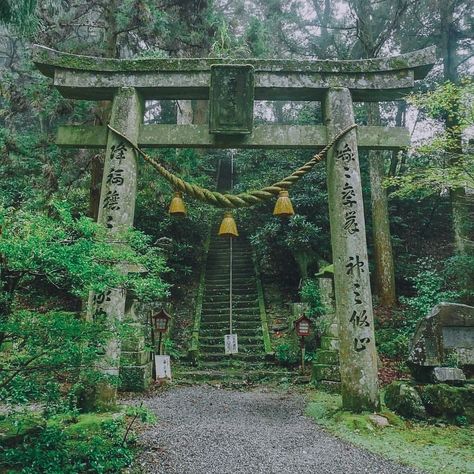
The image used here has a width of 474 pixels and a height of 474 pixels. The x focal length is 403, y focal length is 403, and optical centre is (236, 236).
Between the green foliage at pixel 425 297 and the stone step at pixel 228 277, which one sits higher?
the stone step at pixel 228 277

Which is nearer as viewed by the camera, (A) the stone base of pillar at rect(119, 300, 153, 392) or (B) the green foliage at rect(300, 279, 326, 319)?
(A) the stone base of pillar at rect(119, 300, 153, 392)

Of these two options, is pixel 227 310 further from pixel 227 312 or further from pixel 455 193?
pixel 455 193

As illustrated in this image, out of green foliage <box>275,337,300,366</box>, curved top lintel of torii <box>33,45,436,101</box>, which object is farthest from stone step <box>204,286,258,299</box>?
curved top lintel of torii <box>33,45,436,101</box>

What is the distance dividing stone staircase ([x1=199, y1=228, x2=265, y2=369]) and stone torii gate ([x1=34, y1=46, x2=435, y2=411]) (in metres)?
4.60

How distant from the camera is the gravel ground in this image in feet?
11.7

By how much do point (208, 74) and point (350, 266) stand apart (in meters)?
3.08

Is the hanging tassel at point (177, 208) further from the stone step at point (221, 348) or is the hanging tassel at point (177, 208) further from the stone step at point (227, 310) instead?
the stone step at point (227, 310)

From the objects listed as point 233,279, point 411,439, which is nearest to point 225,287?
point 233,279

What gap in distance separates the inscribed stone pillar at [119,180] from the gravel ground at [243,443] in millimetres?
1042

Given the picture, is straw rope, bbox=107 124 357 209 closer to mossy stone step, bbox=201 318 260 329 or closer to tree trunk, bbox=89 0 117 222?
tree trunk, bbox=89 0 117 222

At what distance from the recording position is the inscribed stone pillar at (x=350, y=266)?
477 centimetres

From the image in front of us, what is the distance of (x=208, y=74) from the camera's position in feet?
17.3

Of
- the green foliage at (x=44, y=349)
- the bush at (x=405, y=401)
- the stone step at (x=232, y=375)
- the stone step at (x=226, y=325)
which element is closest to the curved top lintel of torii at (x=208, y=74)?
the green foliage at (x=44, y=349)

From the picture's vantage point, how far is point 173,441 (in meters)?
4.23
